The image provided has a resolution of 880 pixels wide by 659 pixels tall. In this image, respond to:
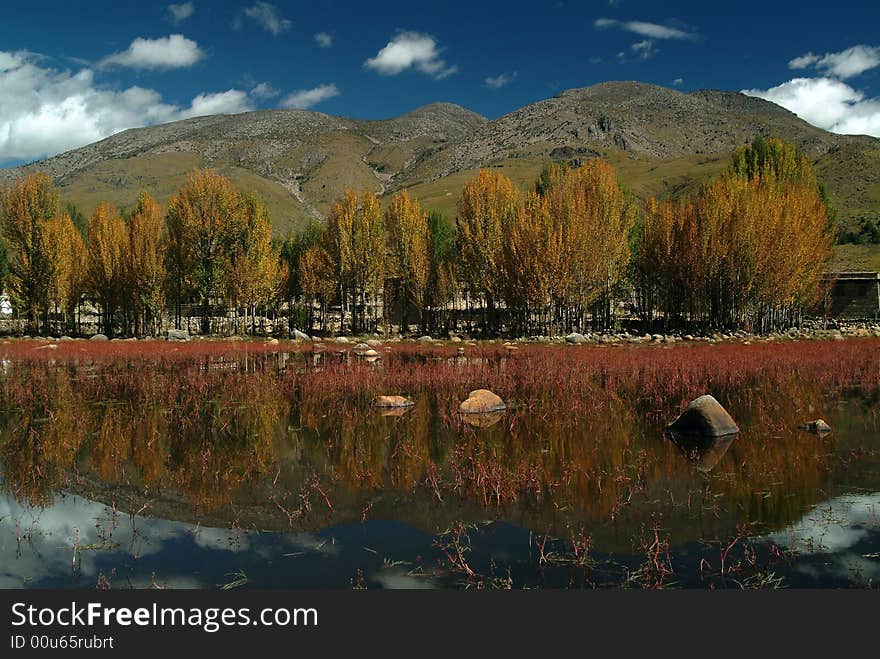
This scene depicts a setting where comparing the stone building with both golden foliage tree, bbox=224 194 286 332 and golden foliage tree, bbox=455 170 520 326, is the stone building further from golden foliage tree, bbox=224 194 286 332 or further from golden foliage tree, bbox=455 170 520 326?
golden foliage tree, bbox=224 194 286 332

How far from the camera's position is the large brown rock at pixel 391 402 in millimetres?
19109

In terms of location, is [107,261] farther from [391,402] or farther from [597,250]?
[391,402]

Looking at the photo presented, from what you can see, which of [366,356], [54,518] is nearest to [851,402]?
[54,518]

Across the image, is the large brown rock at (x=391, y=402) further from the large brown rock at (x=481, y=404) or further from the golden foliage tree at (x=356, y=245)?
the golden foliage tree at (x=356, y=245)

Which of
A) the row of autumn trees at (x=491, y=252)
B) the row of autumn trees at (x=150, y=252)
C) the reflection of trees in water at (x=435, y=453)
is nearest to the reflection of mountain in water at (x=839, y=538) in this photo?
the reflection of trees in water at (x=435, y=453)

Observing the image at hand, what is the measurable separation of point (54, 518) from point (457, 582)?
6351 mm

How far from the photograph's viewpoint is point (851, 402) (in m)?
19.1

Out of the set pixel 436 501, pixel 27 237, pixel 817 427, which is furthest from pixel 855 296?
pixel 27 237

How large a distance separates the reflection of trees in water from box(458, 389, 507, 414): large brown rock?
20.4 inches

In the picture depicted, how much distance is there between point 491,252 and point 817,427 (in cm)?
4159

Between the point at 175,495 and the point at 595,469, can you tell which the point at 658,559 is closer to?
the point at 595,469

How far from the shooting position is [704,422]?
48.0 ft

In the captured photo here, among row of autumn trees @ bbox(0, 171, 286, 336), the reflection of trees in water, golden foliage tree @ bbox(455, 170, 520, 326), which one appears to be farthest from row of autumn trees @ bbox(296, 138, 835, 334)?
the reflection of trees in water

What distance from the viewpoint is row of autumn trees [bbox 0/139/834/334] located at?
49500mm
